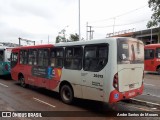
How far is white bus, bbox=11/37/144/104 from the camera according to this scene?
7.65m

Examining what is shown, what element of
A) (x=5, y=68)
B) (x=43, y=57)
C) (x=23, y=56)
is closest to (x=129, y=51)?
(x=43, y=57)

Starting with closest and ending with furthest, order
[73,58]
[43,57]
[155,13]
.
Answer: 1. [73,58]
2. [43,57]
3. [155,13]

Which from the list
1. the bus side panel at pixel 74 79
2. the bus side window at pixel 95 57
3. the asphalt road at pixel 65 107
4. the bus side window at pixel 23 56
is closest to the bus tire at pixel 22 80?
the bus side window at pixel 23 56

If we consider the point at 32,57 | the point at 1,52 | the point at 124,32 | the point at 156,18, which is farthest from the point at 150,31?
the point at 32,57

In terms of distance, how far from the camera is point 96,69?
319 inches

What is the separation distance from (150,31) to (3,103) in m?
57.7

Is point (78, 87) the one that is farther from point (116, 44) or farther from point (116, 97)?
point (116, 44)

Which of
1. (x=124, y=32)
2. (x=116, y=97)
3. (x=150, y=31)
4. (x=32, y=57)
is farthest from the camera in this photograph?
(x=124, y=32)

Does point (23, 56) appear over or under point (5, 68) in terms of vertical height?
over

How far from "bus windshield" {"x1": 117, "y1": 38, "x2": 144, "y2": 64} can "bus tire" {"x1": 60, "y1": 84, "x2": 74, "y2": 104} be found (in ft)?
8.87

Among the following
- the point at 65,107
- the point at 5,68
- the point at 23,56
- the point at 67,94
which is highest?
the point at 23,56

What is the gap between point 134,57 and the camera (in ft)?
27.3

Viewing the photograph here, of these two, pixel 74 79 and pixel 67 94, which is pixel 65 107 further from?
pixel 74 79

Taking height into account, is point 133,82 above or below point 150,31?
below
